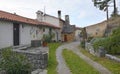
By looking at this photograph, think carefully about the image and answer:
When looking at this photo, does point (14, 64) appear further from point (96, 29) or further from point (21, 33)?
point (96, 29)

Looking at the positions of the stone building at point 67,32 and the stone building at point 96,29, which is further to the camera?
the stone building at point 67,32

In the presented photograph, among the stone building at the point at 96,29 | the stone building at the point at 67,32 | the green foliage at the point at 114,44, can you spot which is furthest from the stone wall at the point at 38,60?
the stone building at the point at 67,32

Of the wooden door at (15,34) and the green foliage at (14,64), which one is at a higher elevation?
the wooden door at (15,34)

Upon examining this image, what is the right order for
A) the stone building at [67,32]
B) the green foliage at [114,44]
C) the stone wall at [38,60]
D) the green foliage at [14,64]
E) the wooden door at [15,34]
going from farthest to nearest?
the stone building at [67,32], the wooden door at [15,34], the green foliage at [114,44], the stone wall at [38,60], the green foliage at [14,64]

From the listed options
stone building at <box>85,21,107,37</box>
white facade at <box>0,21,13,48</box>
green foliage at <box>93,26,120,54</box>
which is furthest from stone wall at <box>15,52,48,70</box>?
stone building at <box>85,21,107,37</box>

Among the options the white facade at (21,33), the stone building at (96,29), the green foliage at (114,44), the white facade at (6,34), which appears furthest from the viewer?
the stone building at (96,29)

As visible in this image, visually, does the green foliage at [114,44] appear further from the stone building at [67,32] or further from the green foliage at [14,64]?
the stone building at [67,32]

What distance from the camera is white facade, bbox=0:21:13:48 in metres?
20.5

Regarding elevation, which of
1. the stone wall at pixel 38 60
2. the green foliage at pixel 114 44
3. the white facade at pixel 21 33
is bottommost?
the stone wall at pixel 38 60

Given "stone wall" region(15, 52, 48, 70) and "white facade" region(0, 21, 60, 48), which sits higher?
"white facade" region(0, 21, 60, 48)

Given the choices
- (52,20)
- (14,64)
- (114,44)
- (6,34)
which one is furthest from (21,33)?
(52,20)

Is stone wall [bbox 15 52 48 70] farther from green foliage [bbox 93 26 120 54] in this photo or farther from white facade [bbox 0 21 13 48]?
green foliage [bbox 93 26 120 54]

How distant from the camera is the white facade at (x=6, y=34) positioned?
20531mm

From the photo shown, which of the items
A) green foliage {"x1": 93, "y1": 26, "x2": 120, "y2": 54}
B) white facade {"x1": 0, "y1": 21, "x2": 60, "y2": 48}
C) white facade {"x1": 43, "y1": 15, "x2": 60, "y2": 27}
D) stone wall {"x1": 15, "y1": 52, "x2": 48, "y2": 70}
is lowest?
stone wall {"x1": 15, "y1": 52, "x2": 48, "y2": 70}
